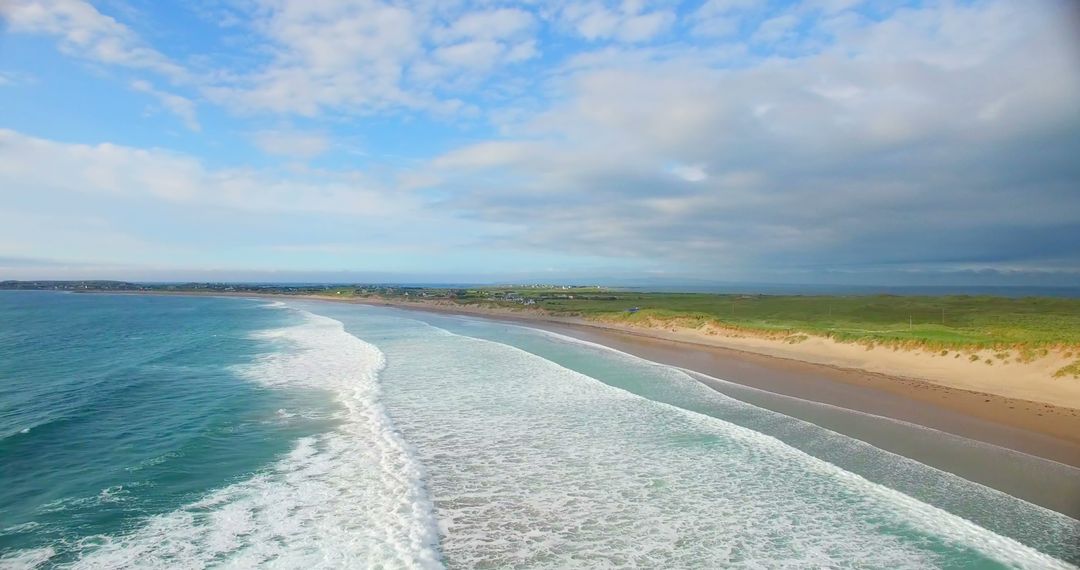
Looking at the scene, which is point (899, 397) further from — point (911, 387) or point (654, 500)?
point (654, 500)

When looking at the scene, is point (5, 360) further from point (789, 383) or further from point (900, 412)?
point (900, 412)

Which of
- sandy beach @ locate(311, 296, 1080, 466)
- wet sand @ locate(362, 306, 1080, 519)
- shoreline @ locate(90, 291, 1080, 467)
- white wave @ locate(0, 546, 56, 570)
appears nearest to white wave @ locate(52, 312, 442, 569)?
white wave @ locate(0, 546, 56, 570)

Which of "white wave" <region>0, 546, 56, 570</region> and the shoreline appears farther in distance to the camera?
the shoreline

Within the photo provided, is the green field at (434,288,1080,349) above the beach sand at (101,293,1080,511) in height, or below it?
above

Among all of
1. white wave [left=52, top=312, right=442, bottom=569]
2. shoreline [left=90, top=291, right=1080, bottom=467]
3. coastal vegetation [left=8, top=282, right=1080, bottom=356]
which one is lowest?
white wave [left=52, top=312, right=442, bottom=569]

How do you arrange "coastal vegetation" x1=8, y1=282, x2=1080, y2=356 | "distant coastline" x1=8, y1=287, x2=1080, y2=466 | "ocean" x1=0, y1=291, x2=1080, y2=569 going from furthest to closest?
"coastal vegetation" x1=8, y1=282, x2=1080, y2=356, "distant coastline" x1=8, y1=287, x2=1080, y2=466, "ocean" x1=0, y1=291, x2=1080, y2=569

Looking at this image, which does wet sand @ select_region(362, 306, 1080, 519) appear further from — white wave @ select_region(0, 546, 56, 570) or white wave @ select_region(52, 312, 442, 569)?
white wave @ select_region(0, 546, 56, 570)

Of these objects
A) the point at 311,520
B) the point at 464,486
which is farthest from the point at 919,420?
the point at 311,520
